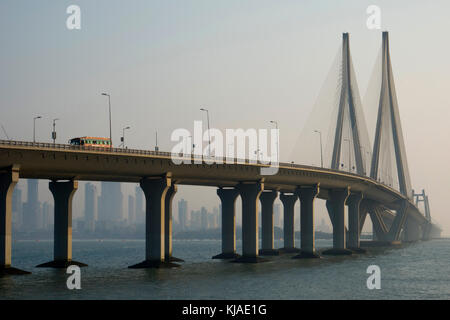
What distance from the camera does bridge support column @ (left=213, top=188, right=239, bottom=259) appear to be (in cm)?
13162

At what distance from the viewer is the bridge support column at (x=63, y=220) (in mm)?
100875

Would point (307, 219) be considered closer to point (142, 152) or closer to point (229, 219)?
point (229, 219)

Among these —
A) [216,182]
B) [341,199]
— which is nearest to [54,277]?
[216,182]

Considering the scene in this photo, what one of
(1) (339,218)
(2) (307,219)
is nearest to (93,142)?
(2) (307,219)

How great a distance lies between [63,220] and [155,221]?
495 inches

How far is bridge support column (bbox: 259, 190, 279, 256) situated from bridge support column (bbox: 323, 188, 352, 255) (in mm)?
11912

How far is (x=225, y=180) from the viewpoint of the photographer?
115438mm

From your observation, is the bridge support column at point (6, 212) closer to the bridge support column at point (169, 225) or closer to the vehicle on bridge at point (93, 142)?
the vehicle on bridge at point (93, 142)

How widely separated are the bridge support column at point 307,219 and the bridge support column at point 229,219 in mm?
13083
